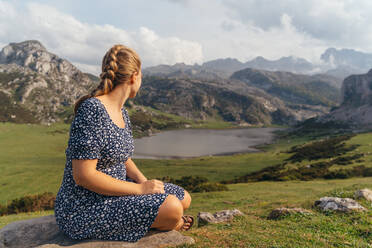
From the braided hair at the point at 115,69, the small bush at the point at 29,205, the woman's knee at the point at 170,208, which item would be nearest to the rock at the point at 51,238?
the woman's knee at the point at 170,208

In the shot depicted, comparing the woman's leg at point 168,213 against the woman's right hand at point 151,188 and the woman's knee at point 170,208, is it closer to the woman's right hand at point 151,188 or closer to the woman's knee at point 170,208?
the woman's knee at point 170,208

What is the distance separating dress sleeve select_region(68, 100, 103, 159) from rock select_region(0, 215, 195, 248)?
213cm

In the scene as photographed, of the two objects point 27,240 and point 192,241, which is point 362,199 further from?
point 27,240

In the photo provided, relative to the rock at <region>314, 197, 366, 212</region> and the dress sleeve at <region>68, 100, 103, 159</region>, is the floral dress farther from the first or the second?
the rock at <region>314, 197, 366, 212</region>

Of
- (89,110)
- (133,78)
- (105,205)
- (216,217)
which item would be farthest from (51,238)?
(216,217)

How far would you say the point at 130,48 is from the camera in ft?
18.2

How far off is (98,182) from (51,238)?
2.52 m

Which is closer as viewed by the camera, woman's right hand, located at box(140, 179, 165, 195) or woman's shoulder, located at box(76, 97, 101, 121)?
woman's shoulder, located at box(76, 97, 101, 121)

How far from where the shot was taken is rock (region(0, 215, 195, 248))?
535cm

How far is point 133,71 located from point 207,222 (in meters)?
7.31

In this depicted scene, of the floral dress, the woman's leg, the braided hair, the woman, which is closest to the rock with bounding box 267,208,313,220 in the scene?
the woman's leg

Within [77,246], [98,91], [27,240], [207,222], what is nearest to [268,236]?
[207,222]

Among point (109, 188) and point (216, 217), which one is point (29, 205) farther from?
point (109, 188)

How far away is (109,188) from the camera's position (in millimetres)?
5199
